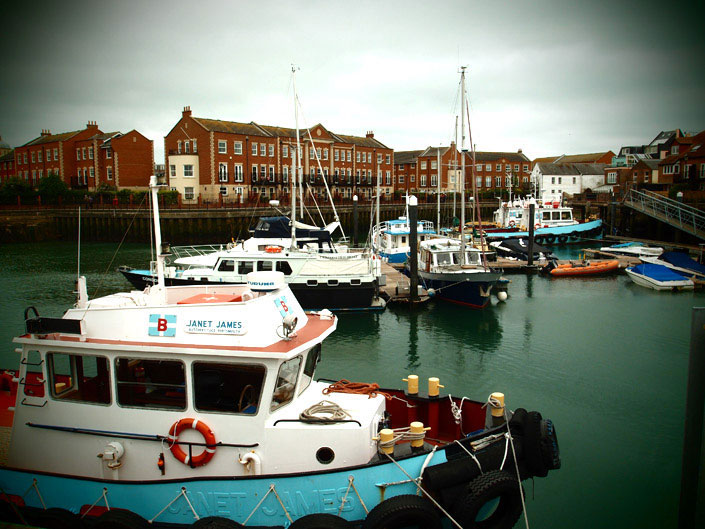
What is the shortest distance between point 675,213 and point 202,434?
46.9 meters

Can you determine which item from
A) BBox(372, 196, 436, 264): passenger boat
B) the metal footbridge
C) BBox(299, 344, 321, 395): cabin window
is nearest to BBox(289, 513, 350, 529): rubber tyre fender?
BBox(299, 344, 321, 395): cabin window

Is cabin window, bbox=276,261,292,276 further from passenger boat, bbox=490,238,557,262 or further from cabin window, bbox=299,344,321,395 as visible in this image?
passenger boat, bbox=490,238,557,262

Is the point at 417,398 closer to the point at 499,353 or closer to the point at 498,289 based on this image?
the point at 499,353

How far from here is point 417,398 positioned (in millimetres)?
8227

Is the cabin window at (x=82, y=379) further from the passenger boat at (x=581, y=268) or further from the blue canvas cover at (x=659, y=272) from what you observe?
the passenger boat at (x=581, y=268)

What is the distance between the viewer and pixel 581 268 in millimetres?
32969

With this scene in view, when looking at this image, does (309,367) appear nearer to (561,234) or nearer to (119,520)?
(119,520)

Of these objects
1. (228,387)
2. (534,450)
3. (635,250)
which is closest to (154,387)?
(228,387)

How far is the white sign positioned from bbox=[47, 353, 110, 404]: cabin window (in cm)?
126

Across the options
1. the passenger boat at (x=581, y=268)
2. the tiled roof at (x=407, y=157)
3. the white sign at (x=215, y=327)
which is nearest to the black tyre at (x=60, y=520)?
the white sign at (x=215, y=327)

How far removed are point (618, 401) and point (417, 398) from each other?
8.31 m

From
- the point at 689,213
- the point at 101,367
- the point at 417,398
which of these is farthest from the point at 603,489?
the point at 689,213

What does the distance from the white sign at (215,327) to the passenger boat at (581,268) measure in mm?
30128

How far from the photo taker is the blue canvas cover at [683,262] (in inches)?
1204
